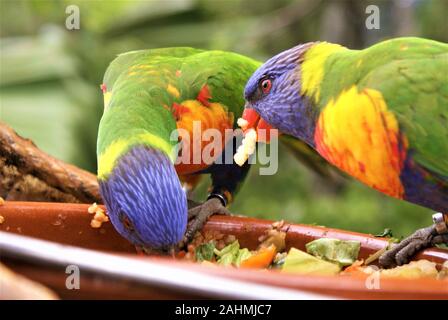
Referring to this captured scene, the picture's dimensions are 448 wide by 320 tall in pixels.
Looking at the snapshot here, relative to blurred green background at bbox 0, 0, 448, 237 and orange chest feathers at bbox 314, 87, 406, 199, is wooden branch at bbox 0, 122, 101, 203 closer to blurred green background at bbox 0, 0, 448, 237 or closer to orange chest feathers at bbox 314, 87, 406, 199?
orange chest feathers at bbox 314, 87, 406, 199

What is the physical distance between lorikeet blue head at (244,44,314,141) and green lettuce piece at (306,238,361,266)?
0.28m

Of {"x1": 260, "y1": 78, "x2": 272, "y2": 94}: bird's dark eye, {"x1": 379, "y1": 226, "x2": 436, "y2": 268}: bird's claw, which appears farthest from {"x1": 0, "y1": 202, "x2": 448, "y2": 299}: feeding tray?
{"x1": 260, "y1": 78, "x2": 272, "y2": 94}: bird's dark eye

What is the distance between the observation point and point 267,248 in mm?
1636

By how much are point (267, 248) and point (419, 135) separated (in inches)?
19.1

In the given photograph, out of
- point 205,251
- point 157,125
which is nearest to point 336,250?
point 205,251

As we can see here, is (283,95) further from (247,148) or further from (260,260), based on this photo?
(260,260)

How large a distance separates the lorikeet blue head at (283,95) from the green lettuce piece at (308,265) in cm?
32

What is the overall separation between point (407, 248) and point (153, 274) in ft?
3.48

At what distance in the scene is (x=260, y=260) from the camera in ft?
5.13

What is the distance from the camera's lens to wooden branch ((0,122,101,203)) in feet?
6.09

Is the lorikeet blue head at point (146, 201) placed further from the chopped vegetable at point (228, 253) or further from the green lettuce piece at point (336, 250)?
the green lettuce piece at point (336, 250)

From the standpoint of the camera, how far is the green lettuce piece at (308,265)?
1.48 meters
